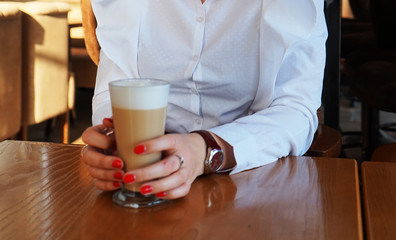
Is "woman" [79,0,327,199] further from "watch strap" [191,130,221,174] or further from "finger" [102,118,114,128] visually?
"finger" [102,118,114,128]

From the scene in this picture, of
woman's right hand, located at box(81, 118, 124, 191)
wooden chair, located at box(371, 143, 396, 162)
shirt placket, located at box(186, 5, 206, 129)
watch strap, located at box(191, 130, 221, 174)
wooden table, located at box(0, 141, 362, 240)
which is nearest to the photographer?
wooden table, located at box(0, 141, 362, 240)

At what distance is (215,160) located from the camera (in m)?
0.97

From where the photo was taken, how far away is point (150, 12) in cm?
136

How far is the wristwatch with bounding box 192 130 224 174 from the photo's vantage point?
95cm

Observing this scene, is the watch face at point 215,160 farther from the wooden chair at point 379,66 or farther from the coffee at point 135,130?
the wooden chair at point 379,66

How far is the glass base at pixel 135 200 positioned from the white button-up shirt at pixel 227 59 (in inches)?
11.3

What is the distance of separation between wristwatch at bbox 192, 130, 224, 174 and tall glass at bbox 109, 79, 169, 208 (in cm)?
13

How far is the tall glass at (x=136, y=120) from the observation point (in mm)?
782

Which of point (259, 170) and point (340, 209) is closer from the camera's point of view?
point (340, 209)

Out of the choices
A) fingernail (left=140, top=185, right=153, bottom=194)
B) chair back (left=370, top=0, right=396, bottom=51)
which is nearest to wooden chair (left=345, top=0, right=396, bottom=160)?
chair back (left=370, top=0, right=396, bottom=51)

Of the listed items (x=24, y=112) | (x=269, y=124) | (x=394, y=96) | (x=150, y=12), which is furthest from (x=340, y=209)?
(x=24, y=112)

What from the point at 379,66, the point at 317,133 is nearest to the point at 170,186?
the point at 317,133

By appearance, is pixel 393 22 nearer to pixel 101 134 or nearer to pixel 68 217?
pixel 101 134

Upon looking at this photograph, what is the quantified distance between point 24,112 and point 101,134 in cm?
261
